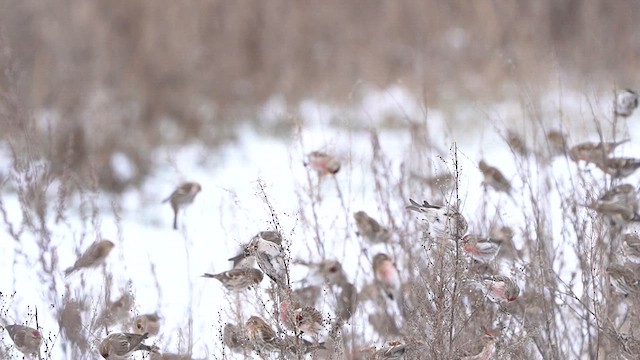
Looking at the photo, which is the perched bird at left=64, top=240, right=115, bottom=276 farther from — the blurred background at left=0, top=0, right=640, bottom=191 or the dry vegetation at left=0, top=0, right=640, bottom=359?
the blurred background at left=0, top=0, right=640, bottom=191

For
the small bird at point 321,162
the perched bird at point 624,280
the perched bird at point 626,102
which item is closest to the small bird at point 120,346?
the small bird at point 321,162

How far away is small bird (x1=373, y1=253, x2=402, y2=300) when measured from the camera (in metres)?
4.71

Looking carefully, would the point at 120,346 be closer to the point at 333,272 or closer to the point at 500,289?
the point at 333,272

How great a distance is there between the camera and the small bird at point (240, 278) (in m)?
3.97

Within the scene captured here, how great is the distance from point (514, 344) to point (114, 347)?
1489 millimetres

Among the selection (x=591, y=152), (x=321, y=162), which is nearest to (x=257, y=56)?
(x=321, y=162)

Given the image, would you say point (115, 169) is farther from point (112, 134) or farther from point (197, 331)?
point (197, 331)

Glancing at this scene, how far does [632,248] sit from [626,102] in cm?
136

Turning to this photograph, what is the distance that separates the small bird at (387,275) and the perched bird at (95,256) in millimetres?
1266

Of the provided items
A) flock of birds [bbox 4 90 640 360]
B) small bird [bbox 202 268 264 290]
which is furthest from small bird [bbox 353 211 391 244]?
small bird [bbox 202 268 264 290]

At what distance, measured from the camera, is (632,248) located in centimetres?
389

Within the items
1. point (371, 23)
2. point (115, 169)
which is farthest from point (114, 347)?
point (371, 23)

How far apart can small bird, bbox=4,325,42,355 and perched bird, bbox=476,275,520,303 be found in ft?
5.46

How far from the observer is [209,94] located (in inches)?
429
